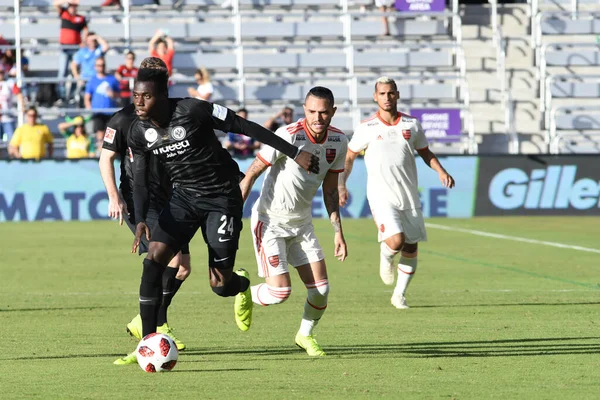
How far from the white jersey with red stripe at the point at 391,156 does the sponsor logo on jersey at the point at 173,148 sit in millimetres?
4285

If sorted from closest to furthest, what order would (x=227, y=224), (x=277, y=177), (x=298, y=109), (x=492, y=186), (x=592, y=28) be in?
(x=227, y=224) < (x=277, y=177) < (x=492, y=186) < (x=298, y=109) < (x=592, y=28)

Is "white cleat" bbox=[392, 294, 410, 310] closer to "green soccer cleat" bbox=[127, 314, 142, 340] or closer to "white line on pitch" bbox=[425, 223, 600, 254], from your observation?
"green soccer cleat" bbox=[127, 314, 142, 340]

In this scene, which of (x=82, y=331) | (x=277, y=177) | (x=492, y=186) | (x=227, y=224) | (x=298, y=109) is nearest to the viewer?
(x=227, y=224)

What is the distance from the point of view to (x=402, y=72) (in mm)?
29938

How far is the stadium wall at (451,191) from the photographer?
80.3 ft

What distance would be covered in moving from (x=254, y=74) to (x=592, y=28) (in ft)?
29.8

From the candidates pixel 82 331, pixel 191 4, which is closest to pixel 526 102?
pixel 191 4

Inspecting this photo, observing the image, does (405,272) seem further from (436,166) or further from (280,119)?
(280,119)

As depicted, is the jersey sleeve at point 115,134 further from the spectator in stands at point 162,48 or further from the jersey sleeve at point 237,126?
the spectator in stands at point 162,48

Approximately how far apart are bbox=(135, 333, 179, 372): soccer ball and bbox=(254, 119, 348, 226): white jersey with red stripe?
5.68 feet

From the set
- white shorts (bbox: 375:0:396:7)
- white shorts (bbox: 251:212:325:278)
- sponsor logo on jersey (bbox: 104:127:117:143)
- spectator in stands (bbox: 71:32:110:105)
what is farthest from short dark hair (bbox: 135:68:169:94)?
white shorts (bbox: 375:0:396:7)

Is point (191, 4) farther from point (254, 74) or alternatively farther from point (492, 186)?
point (492, 186)

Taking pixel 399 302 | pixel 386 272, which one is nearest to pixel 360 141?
pixel 386 272

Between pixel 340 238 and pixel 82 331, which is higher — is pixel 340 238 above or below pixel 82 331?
above
